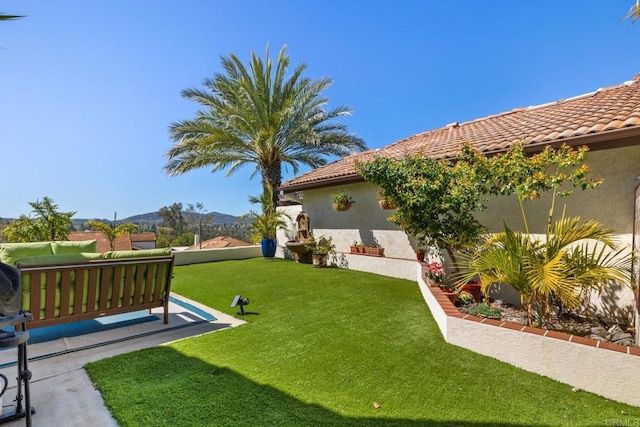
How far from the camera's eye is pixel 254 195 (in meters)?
15.0

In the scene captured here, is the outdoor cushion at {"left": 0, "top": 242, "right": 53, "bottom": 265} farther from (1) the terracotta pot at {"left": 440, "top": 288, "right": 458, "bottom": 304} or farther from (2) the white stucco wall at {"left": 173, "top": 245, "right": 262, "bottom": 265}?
(1) the terracotta pot at {"left": 440, "top": 288, "right": 458, "bottom": 304}

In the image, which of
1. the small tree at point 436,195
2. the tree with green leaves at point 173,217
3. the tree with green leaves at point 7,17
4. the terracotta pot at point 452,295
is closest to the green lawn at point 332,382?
the terracotta pot at point 452,295

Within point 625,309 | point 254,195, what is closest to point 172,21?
point 254,195

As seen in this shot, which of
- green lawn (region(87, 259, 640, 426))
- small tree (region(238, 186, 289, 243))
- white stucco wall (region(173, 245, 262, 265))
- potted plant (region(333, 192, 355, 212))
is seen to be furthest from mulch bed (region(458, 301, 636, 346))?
white stucco wall (region(173, 245, 262, 265))

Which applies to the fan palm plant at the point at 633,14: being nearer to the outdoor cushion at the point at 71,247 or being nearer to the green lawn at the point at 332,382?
the green lawn at the point at 332,382

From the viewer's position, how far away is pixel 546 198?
238 inches

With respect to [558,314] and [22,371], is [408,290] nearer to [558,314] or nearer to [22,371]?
[558,314]

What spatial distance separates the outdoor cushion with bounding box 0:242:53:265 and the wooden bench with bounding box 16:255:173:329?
1951mm

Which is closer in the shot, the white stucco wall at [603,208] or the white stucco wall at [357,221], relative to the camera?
the white stucco wall at [603,208]

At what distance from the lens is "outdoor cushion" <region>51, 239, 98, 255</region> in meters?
5.97

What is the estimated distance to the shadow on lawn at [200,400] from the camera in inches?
104

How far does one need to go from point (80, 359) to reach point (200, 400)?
7.57 ft

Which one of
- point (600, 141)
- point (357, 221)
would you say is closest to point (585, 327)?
point (600, 141)

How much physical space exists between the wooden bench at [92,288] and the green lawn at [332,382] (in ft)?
4.02
